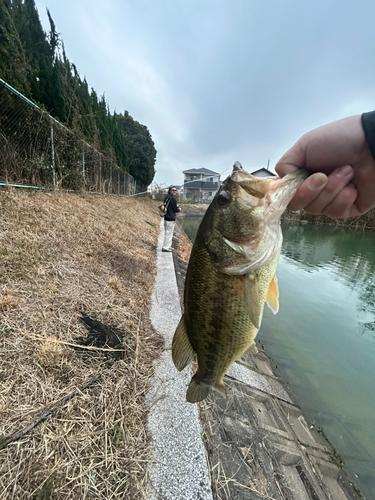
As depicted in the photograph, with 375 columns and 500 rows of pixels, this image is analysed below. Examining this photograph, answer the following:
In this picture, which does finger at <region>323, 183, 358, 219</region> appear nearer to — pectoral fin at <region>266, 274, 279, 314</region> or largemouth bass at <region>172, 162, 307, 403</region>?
largemouth bass at <region>172, 162, 307, 403</region>

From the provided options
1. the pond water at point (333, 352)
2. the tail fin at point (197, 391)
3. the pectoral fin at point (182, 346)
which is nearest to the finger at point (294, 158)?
the pectoral fin at point (182, 346)

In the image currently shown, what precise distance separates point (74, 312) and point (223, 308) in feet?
6.97

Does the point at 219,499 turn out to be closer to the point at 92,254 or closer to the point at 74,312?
the point at 74,312

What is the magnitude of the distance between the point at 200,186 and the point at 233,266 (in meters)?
60.0

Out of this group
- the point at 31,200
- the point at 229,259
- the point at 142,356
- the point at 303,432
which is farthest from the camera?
Result: the point at 31,200

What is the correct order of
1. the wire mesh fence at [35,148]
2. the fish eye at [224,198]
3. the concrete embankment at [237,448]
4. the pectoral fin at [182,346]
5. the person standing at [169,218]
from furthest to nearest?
1. the person standing at [169,218]
2. the wire mesh fence at [35,148]
3. the concrete embankment at [237,448]
4. the pectoral fin at [182,346]
5. the fish eye at [224,198]

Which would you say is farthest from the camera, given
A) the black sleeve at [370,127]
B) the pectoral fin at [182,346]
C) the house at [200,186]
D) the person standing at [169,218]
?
the house at [200,186]

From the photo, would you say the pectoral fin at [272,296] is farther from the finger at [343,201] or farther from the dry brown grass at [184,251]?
the dry brown grass at [184,251]

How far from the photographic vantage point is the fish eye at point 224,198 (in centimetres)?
144

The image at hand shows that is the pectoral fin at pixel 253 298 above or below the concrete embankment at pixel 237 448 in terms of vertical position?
above

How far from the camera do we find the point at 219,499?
1604 millimetres

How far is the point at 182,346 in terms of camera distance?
62.7 inches

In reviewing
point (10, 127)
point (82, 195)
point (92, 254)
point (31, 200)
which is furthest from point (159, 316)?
point (82, 195)

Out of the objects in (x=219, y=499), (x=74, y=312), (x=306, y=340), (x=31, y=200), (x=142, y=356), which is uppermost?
(x=31, y=200)
